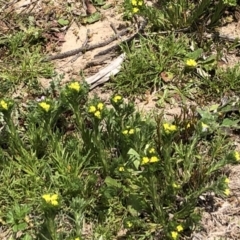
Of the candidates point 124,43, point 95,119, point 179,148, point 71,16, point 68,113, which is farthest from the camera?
Answer: point 71,16

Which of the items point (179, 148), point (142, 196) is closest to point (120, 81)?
point (179, 148)

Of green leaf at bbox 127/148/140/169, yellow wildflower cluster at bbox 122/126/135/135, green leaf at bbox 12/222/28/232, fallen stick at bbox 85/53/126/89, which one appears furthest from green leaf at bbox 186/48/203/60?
green leaf at bbox 12/222/28/232

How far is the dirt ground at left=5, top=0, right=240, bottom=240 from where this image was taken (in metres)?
3.60

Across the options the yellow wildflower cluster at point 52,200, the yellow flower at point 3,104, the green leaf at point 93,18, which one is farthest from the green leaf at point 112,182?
the green leaf at point 93,18

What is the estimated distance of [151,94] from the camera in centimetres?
442

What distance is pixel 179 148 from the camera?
151 inches

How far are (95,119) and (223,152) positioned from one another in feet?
3.08

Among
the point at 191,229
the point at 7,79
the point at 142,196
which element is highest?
the point at 7,79

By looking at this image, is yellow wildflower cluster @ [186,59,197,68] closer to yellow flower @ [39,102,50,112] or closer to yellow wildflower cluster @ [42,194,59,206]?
yellow flower @ [39,102,50,112]

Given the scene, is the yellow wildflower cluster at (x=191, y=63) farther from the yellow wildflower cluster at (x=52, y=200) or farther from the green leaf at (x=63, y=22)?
the yellow wildflower cluster at (x=52, y=200)

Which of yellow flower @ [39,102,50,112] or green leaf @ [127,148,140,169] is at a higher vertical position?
yellow flower @ [39,102,50,112]

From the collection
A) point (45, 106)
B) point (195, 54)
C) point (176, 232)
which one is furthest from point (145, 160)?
point (195, 54)

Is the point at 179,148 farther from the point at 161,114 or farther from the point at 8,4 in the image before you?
the point at 8,4

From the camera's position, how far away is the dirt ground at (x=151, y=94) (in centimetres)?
360
